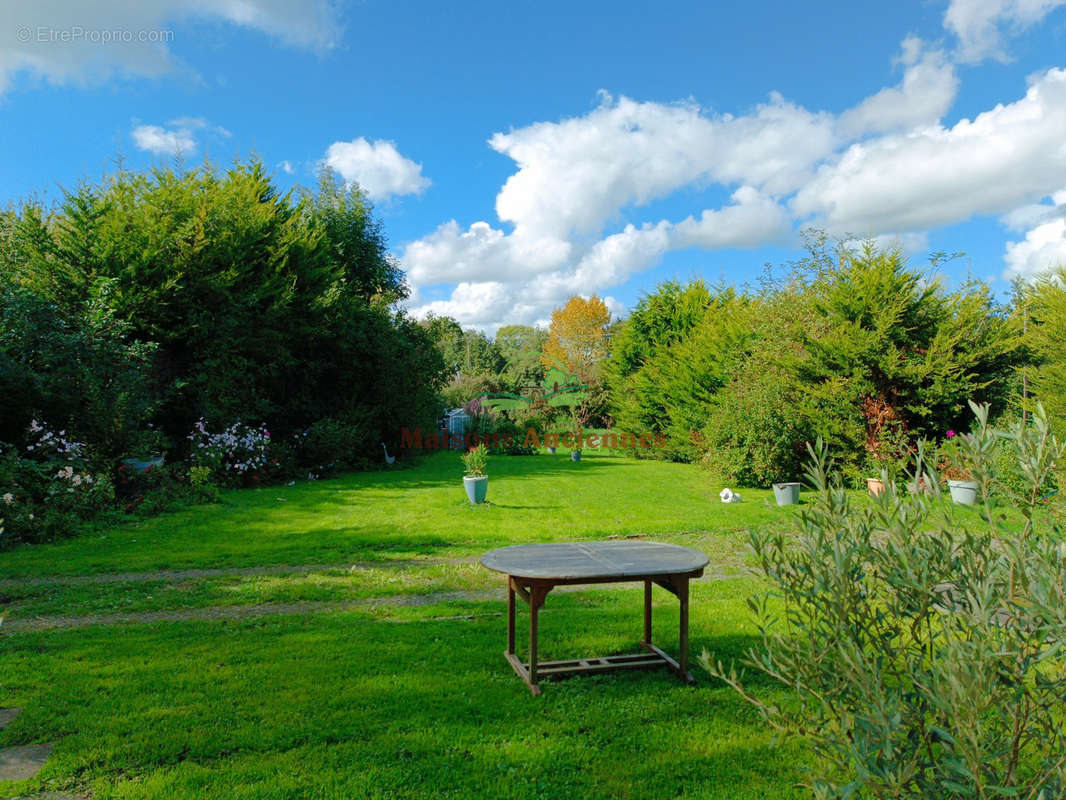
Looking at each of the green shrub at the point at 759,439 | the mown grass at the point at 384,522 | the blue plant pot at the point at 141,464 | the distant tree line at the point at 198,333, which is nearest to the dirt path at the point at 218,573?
the mown grass at the point at 384,522

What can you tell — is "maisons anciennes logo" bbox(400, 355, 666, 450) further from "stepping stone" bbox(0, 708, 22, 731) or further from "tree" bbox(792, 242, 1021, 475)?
"stepping stone" bbox(0, 708, 22, 731)

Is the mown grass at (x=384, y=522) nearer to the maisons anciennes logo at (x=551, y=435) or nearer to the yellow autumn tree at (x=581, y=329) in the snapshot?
the maisons anciennes logo at (x=551, y=435)

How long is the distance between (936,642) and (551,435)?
71.7 feet

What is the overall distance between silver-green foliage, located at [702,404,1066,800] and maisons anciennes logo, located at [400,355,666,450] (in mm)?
17653

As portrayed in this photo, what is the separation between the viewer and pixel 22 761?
2.94 metres

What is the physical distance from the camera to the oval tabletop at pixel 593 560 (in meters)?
3.61

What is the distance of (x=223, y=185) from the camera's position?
1462cm

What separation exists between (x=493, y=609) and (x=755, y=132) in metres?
10.7

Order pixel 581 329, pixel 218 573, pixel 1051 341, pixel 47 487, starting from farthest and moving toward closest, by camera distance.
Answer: pixel 581 329 < pixel 1051 341 < pixel 47 487 < pixel 218 573

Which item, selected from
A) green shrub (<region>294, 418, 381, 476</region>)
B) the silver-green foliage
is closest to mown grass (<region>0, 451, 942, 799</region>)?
the silver-green foliage

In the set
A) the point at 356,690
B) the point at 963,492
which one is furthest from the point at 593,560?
the point at 963,492

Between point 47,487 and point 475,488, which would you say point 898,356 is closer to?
point 475,488

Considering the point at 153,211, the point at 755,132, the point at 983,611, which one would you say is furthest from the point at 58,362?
the point at 755,132

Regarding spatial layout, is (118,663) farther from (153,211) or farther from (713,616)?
(153,211)
